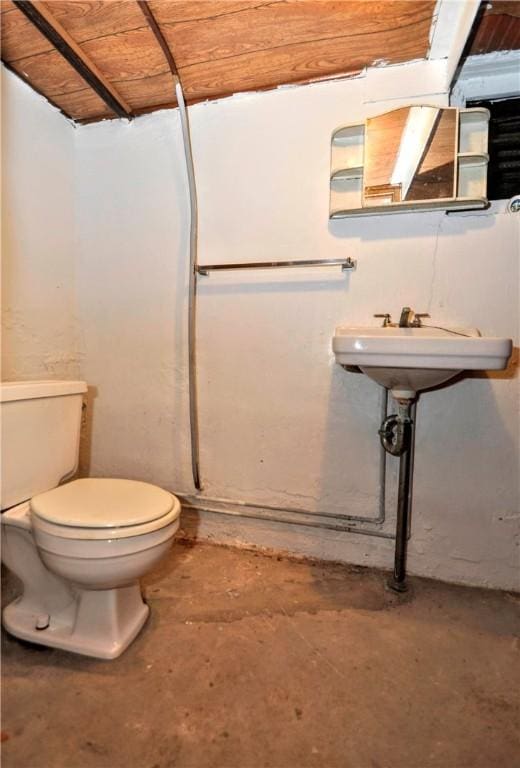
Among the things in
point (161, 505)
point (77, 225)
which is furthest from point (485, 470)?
point (77, 225)

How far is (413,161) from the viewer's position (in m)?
1.37

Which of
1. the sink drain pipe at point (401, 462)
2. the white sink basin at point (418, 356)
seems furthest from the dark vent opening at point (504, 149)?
the sink drain pipe at point (401, 462)

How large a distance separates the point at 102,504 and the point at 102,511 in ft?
0.18

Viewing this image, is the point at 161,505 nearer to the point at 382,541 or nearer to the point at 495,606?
the point at 382,541

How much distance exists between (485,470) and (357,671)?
0.82m

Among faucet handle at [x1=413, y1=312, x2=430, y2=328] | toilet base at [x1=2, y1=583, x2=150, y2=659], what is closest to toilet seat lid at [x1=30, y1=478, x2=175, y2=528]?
toilet base at [x1=2, y1=583, x2=150, y2=659]

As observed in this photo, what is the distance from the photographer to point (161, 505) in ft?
3.54

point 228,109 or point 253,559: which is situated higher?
point 228,109

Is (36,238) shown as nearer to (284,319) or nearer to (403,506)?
(284,319)

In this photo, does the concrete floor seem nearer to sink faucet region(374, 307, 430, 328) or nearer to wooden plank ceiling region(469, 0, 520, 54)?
sink faucet region(374, 307, 430, 328)

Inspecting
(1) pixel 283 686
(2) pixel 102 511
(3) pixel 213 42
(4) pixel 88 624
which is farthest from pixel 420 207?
(4) pixel 88 624

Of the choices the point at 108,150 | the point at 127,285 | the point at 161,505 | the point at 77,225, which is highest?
the point at 108,150

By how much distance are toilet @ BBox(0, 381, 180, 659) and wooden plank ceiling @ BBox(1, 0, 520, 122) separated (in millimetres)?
1176

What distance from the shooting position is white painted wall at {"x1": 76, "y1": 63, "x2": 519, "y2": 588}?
138 cm
